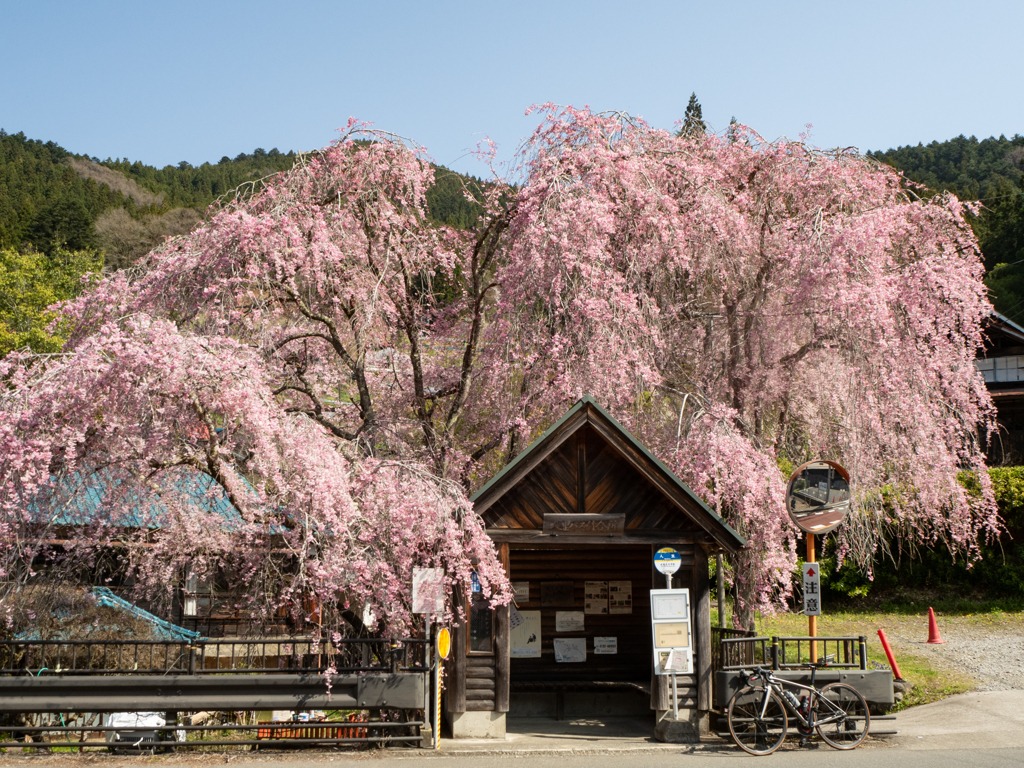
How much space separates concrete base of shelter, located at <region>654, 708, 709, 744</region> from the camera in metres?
11.2

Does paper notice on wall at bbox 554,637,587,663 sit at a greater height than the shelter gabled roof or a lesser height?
lesser

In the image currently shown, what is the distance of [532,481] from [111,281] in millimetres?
6664

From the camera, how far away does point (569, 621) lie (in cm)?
1380

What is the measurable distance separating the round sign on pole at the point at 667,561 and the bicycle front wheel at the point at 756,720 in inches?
67.4

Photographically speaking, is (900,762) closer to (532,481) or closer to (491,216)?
(532,481)

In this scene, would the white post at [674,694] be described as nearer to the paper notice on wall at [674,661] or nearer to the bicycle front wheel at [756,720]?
the paper notice on wall at [674,661]

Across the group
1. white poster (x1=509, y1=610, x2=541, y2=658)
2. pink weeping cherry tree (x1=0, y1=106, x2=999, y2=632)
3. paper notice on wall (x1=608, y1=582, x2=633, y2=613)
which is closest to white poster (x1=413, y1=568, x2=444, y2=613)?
pink weeping cherry tree (x1=0, y1=106, x2=999, y2=632)

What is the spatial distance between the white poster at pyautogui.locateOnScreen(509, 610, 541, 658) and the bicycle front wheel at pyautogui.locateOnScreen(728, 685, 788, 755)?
3494mm

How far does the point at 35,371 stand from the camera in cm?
972

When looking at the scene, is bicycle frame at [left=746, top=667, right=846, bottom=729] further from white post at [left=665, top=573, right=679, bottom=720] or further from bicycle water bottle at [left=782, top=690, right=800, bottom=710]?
white post at [left=665, top=573, right=679, bottom=720]

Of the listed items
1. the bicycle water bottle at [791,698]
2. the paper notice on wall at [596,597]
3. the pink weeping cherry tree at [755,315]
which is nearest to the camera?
the bicycle water bottle at [791,698]

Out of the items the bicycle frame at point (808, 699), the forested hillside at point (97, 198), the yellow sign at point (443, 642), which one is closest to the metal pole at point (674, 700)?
the bicycle frame at point (808, 699)

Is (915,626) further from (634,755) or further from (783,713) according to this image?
(634,755)

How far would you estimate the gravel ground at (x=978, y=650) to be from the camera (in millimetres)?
14546
